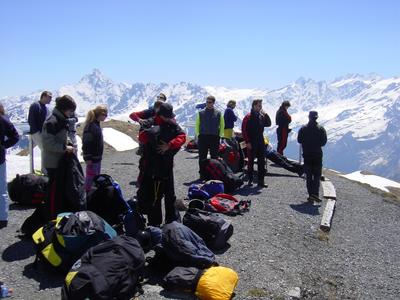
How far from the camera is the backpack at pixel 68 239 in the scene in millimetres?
7367

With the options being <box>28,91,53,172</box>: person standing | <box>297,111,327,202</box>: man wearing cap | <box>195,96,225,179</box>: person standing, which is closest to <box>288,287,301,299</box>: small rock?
<box>297,111,327,202</box>: man wearing cap

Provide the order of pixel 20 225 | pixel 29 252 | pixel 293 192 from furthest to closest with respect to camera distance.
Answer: pixel 293 192 → pixel 20 225 → pixel 29 252

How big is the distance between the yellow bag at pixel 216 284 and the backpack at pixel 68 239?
67.9 inches

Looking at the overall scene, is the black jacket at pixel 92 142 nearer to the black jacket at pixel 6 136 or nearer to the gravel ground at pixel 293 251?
the black jacket at pixel 6 136

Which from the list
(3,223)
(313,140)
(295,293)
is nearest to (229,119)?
(313,140)

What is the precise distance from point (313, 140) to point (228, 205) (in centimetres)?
391

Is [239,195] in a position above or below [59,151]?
below

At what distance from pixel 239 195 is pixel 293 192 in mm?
2336

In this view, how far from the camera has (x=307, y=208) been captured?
45.6 feet

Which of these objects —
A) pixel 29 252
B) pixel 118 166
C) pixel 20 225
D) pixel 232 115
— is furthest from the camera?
pixel 118 166

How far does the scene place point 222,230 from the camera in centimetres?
929

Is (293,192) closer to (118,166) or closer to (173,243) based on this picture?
(118,166)

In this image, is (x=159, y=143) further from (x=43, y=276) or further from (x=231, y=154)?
(x=231, y=154)

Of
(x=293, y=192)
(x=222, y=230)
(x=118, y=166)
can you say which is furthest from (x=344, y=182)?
(x=222, y=230)
